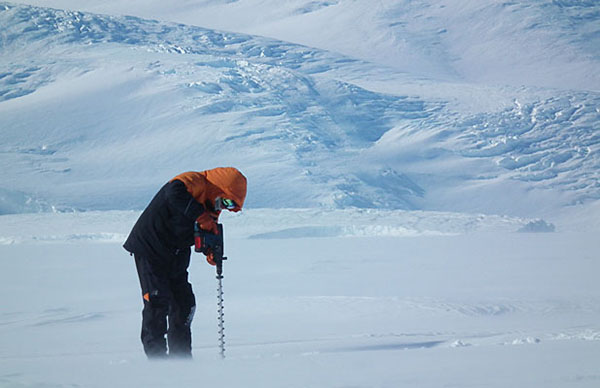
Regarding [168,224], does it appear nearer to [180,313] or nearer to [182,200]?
[182,200]

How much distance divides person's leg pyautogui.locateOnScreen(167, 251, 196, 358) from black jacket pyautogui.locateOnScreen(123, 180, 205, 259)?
0.33ft

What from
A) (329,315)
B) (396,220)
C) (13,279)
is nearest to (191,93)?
(396,220)

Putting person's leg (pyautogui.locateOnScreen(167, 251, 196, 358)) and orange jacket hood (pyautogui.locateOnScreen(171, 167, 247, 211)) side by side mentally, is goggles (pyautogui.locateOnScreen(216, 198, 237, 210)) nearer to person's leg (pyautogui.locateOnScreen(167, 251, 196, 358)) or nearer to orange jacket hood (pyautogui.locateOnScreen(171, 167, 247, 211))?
orange jacket hood (pyautogui.locateOnScreen(171, 167, 247, 211))

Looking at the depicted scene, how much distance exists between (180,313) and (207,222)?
17.7 inches

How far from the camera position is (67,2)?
5219 centimetres

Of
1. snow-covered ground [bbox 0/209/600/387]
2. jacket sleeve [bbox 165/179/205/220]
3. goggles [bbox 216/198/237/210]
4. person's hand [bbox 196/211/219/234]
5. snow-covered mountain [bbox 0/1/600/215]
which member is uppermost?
jacket sleeve [bbox 165/179/205/220]

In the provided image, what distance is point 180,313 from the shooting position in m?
3.44

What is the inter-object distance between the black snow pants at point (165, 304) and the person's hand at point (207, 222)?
6.4 inches

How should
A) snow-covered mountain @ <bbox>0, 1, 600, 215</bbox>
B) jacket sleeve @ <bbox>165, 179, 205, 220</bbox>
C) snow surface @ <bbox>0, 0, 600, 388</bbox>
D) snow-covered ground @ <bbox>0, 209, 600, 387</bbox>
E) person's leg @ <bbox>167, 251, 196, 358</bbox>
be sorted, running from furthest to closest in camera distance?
snow-covered mountain @ <bbox>0, 1, 600, 215</bbox>
snow surface @ <bbox>0, 0, 600, 388</bbox>
person's leg @ <bbox>167, 251, 196, 358</bbox>
jacket sleeve @ <bbox>165, 179, 205, 220</bbox>
snow-covered ground @ <bbox>0, 209, 600, 387</bbox>

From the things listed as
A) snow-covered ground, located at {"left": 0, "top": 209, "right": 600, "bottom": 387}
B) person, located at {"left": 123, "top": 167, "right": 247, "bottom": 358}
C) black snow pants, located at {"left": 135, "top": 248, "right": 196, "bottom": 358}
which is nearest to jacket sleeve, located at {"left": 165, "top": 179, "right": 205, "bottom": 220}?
person, located at {"left": 123, "top": 167, "right": 247, "bottom": 358}

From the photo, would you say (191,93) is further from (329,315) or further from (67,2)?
(67,2)

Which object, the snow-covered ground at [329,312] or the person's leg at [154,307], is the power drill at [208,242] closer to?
the person's leg at [154,307]

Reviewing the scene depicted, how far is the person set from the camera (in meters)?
3.28

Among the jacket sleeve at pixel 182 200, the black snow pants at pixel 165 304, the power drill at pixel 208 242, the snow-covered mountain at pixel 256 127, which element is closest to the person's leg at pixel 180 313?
the black snow pants at pixel 165 304
